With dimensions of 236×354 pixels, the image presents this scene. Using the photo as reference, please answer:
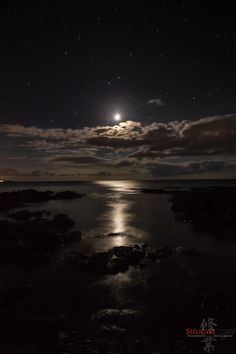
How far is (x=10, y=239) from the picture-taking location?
907 inches

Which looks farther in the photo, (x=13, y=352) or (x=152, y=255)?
(x=152, y=255)

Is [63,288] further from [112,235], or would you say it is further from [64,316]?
[112,235]

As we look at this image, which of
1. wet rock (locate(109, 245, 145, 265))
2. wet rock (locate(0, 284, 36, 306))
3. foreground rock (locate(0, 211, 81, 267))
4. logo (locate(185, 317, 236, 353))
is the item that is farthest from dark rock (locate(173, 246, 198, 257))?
wet rock (locate(0, 284, 36, 306))

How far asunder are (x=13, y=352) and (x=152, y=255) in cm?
1171

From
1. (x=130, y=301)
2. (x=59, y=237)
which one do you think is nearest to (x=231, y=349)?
(x=130, y=301)

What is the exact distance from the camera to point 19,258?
18.2 metres

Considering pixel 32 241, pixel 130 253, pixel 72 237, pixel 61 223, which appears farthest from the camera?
pixel 61 223

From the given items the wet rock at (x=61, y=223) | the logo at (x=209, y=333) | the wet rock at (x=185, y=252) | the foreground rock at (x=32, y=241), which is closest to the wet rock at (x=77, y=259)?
the foreground rock at (x=32, y=241)

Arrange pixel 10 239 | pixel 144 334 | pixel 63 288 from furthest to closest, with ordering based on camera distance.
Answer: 1. pixel 10 239
2. pixel 63 288
3. pixel 144 334

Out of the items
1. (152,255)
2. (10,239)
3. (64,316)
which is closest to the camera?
(64,316)

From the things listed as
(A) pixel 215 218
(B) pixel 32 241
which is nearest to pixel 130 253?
(B) pixel 32 241

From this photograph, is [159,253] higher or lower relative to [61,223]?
lower

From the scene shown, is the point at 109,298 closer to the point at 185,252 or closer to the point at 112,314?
the point at 112,314

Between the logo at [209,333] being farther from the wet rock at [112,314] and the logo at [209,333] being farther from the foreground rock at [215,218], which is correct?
the foreground rock at [215,218]
